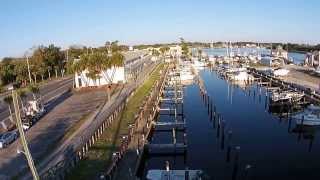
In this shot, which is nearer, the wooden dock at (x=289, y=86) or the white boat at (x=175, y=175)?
the white boat at (x=175, y=175)

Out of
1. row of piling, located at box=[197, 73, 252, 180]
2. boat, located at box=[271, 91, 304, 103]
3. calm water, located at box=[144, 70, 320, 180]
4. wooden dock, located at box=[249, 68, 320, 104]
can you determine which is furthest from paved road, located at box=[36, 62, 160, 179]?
wooden dock, located at box=[249, 68, 320, 104]

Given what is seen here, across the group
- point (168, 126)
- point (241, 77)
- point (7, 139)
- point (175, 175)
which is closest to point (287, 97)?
point (168, 126)

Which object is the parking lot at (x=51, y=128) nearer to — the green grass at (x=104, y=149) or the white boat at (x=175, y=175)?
the green grass at (x=104, y=149)

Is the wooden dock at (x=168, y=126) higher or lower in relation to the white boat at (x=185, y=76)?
lower

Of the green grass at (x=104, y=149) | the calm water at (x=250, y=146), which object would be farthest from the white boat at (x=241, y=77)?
the green grass at (x=104, y=149)

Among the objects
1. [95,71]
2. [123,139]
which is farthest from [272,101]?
[123,139]

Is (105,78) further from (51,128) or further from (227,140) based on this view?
(227,140)

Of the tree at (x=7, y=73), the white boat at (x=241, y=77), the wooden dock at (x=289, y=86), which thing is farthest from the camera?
the white boat at (x=241, y=77)

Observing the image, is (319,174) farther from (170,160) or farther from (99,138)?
(99,138)
